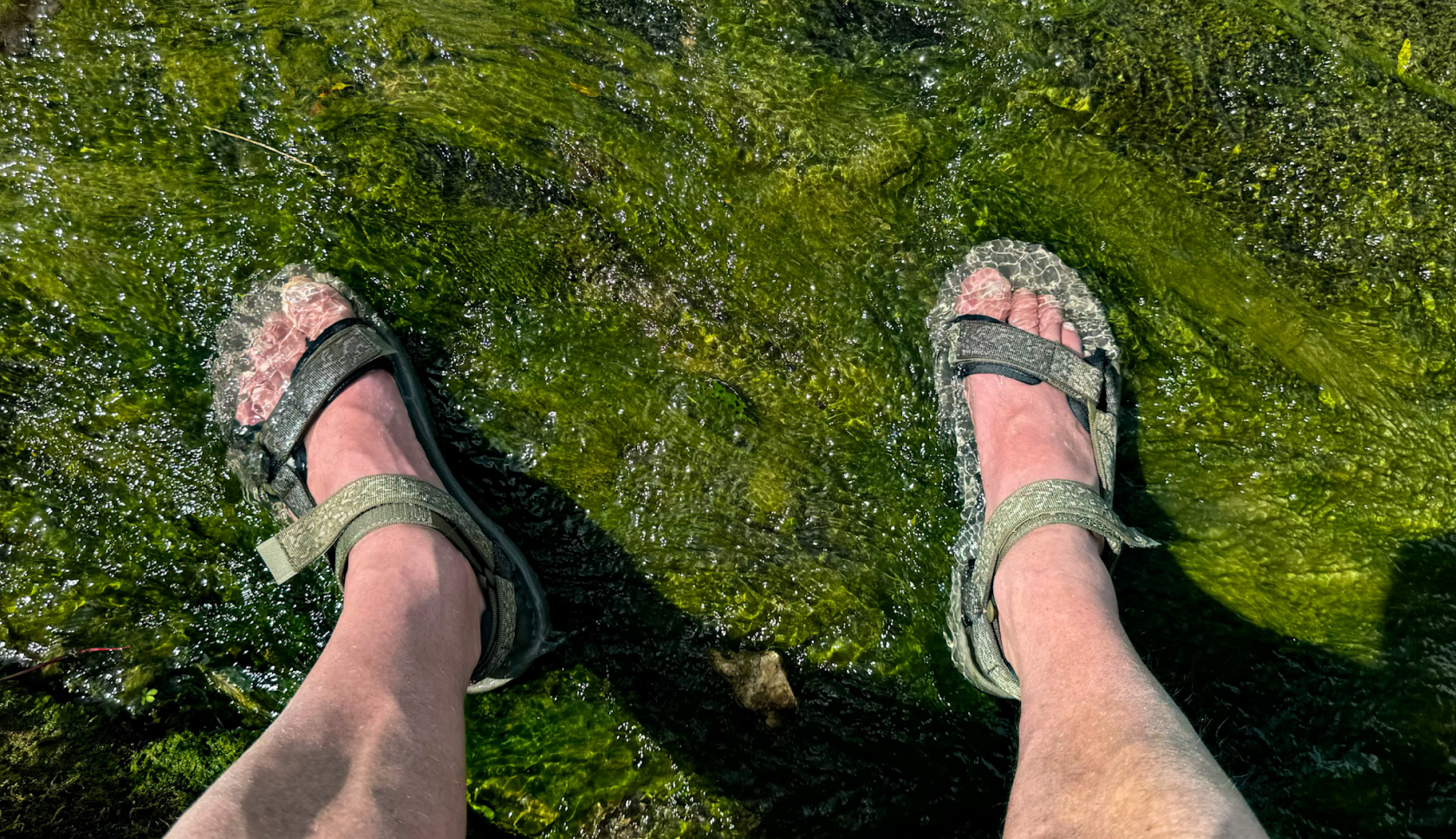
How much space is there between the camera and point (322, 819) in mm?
1377

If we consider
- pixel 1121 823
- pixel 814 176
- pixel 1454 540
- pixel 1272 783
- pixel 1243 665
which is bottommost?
pixel 1272 783

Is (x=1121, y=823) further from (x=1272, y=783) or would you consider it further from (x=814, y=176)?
(x=814, y=176)

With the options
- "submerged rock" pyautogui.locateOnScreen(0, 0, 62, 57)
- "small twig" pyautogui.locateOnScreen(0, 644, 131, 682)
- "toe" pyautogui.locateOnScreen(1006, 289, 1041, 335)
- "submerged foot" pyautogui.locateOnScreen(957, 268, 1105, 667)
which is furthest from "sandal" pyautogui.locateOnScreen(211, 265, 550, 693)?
"toe" pyautogui.locateOnScreen(1006, 289, 1041, 335)

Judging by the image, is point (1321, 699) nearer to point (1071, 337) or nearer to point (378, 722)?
point (1071, 337)

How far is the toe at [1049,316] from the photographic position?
2.60 metres

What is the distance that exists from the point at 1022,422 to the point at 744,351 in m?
0.90

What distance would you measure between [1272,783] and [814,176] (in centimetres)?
224

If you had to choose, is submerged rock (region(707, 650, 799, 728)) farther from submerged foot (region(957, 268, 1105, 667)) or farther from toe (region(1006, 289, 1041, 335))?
toe (region(1006, 289, 1041, 335))

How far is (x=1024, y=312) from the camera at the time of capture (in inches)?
103

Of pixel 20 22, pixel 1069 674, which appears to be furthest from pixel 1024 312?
pixel 20 22

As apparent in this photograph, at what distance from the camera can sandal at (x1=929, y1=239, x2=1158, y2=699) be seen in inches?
87.6

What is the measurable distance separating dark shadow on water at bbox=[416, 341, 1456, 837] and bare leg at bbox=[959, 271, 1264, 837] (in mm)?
423

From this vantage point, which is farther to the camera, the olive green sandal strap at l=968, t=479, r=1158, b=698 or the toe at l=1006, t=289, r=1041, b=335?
the toe at l=1006, t=289, r=1041, b=335

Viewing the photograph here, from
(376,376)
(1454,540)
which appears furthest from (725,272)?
(1454,540)
